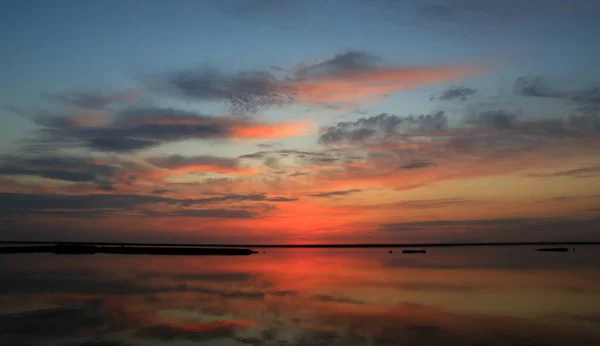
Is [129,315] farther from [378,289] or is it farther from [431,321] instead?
[378,289]

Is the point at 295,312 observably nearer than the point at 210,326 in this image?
No

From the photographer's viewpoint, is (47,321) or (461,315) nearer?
(47,321)

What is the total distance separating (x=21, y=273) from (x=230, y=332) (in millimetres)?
32349

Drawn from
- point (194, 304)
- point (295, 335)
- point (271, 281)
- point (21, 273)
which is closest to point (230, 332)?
point (295, 335)

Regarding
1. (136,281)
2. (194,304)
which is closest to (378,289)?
(194,304)

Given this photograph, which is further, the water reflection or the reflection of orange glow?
the reflection of orange glow

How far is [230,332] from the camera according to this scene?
21500mm

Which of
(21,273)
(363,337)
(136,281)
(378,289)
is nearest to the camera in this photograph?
(363,337)

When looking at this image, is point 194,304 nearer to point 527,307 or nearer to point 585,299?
point 527,307

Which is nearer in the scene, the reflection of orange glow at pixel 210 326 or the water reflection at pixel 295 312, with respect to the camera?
the water reflection at pixel 295 312

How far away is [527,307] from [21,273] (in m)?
40.4

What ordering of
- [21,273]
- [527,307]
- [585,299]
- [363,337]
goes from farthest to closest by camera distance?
[21,273]
[585,299]
[527,307]
[363,337]

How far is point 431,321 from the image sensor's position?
79.2 feet

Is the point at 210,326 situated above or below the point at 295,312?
below
